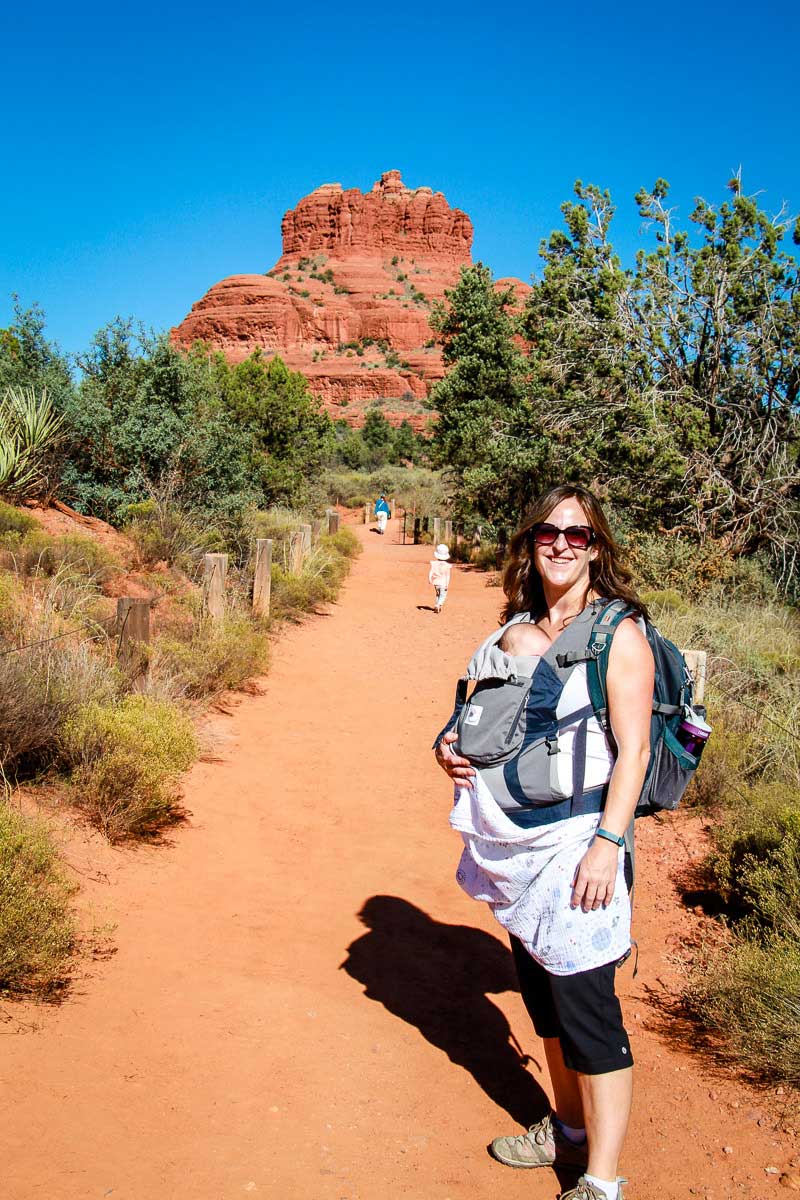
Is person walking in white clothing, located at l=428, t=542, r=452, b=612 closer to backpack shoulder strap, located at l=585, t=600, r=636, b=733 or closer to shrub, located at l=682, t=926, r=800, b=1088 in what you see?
shrub, located at l=682, t=926, r=800, b=1088

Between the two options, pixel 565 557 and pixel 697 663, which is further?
pixel 697 663

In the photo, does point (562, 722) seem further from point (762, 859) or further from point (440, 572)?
point (440, 572)

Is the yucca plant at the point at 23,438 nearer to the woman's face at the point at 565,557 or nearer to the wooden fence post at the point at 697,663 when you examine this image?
the wooden fence post at the point at 697,663

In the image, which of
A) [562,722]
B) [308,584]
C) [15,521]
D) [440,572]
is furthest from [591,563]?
[440,572]

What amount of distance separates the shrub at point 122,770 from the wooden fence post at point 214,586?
3.48 m

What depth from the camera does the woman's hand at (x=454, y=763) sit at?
7.82ft

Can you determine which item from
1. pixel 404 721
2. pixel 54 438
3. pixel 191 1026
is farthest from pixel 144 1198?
pixel 54 438

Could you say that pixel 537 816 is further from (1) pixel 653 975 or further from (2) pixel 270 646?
(2) pixel 270 646

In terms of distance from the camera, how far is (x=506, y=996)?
3900 millimetres

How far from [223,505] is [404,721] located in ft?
21.2

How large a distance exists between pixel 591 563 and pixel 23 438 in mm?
10043

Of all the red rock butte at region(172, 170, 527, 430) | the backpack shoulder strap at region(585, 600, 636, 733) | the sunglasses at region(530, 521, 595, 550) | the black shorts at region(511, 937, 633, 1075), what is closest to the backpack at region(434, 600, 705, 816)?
the backpack shoulder strap at region(585, 600, 636, 733)

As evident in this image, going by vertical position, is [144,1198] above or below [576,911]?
below

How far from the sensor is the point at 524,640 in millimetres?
2469
